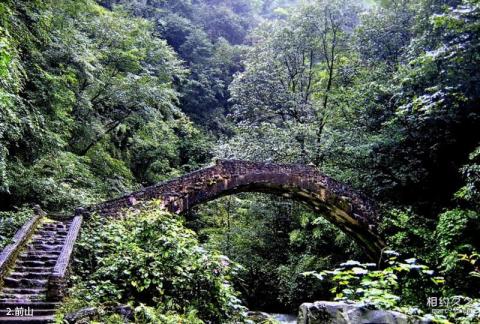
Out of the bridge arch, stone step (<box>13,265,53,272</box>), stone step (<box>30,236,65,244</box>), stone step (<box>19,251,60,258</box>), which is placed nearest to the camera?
stone step (<box>13,265,53,272</box>)

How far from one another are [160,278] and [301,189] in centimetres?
621

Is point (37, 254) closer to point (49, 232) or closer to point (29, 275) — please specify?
point (29, 275)

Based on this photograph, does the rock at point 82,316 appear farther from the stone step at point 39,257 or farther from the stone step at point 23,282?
the stone step at point 39,257

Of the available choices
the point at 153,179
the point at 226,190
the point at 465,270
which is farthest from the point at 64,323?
the point at 153,179

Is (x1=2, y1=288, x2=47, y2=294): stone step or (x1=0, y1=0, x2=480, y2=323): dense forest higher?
(x1=0, y1=0, x2=480, y2=323): dense forest

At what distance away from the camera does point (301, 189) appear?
11.1 metres

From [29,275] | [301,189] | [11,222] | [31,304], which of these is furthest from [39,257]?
[301,189]

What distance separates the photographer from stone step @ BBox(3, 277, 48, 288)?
541 centimetres

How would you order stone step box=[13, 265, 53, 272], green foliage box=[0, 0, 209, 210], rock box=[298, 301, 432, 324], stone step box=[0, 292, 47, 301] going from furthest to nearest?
green foliage box=[0, 0, 209, 210] < stone step box=[13, 265, 53, 272] < stone step box=[0, 292, 47, 301] < rock box=[298, 301, 432, 324]

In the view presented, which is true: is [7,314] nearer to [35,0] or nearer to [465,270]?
[35,0]

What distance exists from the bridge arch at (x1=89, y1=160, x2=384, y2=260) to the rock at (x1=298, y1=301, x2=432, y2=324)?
22.4 ft

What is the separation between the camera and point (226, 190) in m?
10.2

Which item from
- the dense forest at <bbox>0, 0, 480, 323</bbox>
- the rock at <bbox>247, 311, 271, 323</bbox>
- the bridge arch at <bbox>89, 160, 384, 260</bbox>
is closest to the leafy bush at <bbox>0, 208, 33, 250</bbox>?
the dense forest at <bbox>0, 0, 480, 323</bbox>

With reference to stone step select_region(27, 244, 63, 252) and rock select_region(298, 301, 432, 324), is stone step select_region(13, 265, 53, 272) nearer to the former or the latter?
stone step select_region(27, 244, 63, 252)
